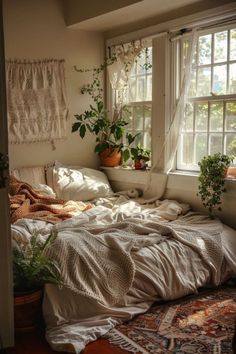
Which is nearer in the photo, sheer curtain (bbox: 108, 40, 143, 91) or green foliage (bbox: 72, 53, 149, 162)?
sheer curtain (bbox: 108, 40, 143, 91)

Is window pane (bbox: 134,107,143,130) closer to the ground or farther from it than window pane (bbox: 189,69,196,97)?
closer to the ground

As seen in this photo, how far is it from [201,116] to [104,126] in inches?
43.1

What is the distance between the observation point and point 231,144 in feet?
12.4

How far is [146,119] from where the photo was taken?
14.7ft

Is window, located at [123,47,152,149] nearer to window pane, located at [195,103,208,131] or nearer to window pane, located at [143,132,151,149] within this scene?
window pane, located at [143,132,151,149]

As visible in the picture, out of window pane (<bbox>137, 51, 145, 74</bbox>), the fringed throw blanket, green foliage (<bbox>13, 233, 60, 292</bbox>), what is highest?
window pane (<bbox>137, 51, 145, 74</bbox>)

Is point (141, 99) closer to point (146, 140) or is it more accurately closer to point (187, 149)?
point (146, 140)

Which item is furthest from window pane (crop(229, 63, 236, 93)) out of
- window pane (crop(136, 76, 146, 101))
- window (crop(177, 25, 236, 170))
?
window pane (crop(136, 76, 146, 101))

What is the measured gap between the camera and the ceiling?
373cm

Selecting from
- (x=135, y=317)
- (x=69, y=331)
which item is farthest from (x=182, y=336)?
(x=69, y=331)

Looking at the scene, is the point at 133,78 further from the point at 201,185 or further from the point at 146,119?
the point at 201,185

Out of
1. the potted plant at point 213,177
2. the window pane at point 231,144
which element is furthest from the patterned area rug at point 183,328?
the window pane at point 231,144

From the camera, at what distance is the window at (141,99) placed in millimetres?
4422


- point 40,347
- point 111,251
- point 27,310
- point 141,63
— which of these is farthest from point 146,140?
point 40,347
